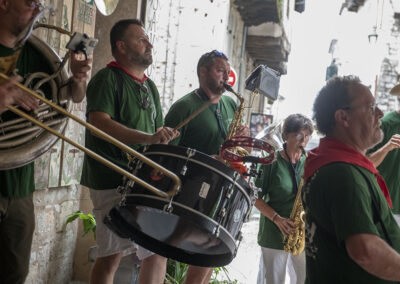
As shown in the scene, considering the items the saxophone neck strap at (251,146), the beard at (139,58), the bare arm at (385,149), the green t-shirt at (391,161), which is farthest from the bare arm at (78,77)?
the green t-shirt at (391,161)

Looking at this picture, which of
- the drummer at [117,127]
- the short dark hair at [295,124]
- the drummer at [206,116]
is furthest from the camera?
the short dark hair at [295,124]

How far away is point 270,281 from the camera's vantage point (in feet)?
13.4

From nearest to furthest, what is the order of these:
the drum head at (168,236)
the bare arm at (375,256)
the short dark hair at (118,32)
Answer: the bare arm at (375,256)
the drum head at (168,236)
the short dark hair at (118,32)

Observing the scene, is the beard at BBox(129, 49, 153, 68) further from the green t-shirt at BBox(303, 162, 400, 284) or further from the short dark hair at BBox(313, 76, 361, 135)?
the green t-shirt at BBox(303, 162, 400, 284)

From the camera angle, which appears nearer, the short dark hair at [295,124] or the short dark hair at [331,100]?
the short dark hair at [331,100]

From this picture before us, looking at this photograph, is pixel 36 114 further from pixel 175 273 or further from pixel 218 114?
pixel 175 273

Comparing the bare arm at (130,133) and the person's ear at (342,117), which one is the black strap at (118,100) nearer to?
the bare arm at (130,133)

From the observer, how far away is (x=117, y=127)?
2924mm

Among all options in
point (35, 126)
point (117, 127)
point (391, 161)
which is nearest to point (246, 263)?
point (391, 161)

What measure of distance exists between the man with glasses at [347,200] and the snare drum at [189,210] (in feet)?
1.77

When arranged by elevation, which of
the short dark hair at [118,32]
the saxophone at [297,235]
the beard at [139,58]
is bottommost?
the saxophone at [297,235]

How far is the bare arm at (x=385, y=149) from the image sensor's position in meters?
3.79

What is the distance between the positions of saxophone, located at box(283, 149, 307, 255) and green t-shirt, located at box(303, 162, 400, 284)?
1923 millimetres

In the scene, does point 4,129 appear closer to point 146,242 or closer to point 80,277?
point 146,242
